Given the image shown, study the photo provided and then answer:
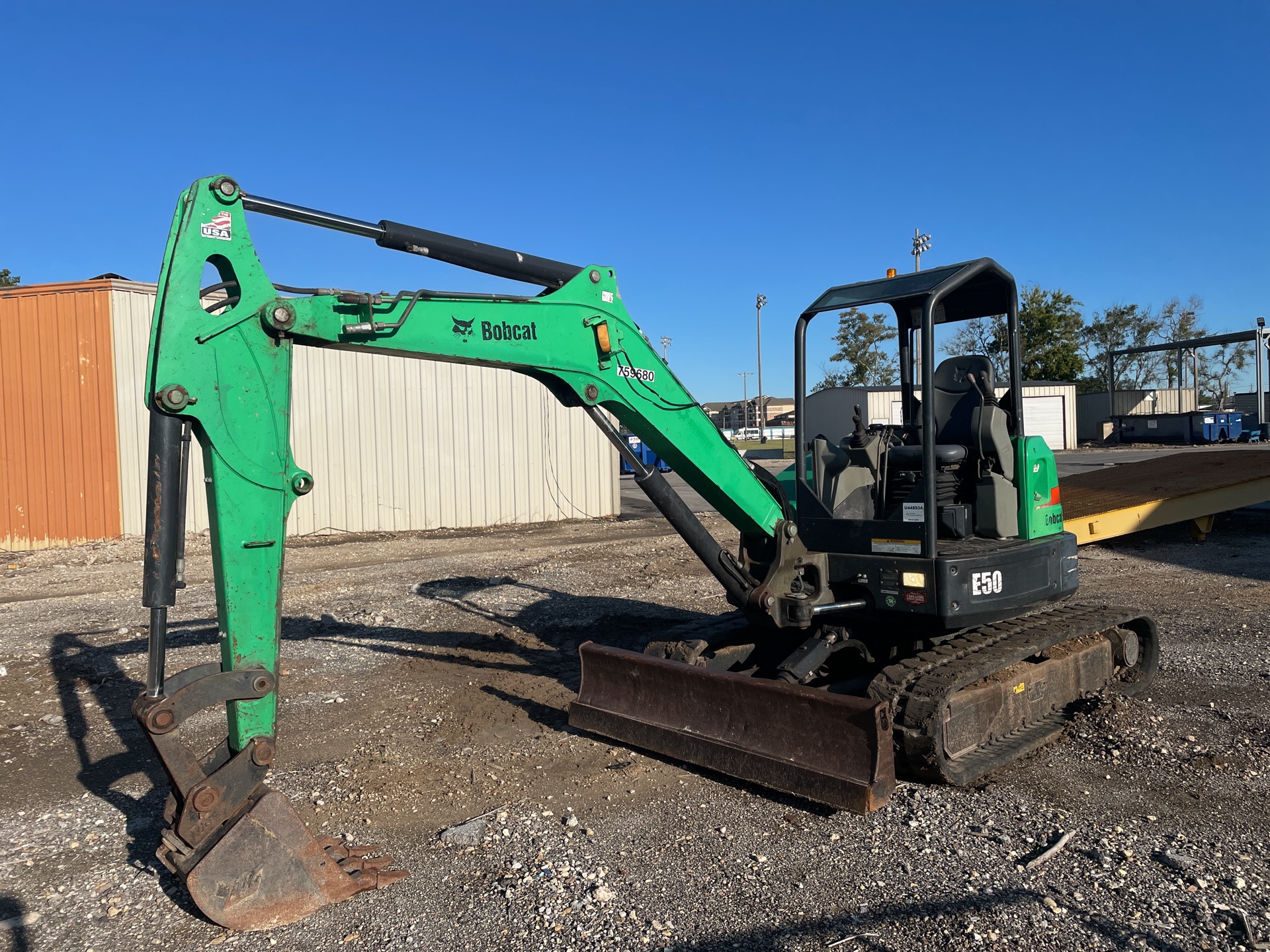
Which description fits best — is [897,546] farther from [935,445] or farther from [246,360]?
[246,360]

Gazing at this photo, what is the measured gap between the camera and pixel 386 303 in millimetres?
4289

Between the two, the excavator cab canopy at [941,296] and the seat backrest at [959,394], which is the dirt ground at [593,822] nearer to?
the seat backrest at [959,394]

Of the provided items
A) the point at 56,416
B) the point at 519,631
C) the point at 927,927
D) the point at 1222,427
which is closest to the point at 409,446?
the point at 56,416

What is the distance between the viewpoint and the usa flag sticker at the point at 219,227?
384 centimetres

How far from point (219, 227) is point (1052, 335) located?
185ft

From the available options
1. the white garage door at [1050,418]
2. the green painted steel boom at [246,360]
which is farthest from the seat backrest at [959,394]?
the white garage door at [1050,418]

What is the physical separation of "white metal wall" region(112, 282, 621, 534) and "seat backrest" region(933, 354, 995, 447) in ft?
43.9

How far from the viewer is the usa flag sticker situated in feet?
12.6

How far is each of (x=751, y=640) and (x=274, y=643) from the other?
11.0 ft

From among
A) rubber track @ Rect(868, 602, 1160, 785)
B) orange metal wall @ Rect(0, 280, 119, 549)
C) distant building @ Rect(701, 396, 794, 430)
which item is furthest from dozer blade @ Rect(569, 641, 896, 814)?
distant building @ Rect(701, 396, 794, 430)

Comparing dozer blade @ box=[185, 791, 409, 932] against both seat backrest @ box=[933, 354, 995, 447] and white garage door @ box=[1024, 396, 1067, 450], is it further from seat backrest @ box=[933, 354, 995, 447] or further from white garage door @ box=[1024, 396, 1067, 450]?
white garage door @ box=[1024, 396, 1067, 450]

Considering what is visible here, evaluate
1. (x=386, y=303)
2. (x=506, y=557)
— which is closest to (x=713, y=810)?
(x=386, y=303)

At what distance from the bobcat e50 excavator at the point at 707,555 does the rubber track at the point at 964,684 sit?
19 millimetres

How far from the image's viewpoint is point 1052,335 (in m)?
53.2
